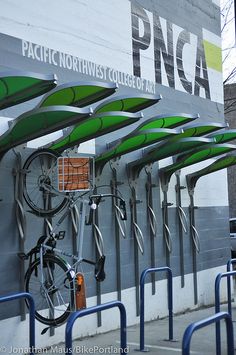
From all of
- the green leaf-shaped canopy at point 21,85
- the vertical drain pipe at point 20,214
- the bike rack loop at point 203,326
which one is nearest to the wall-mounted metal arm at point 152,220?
the vertical drain pipe at point 20,214

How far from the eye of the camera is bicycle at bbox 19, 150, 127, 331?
19.0 ft

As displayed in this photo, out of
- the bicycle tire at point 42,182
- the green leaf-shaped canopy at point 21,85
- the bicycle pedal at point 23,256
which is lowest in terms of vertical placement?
the bicycle pedal at point 23,256

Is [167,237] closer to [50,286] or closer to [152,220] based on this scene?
[152,220]

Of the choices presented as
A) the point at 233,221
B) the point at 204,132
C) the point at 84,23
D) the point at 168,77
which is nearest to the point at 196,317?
the point at 204,132

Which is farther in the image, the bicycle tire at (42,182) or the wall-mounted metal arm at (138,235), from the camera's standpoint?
the wall-mounted metal arm at (138,235)

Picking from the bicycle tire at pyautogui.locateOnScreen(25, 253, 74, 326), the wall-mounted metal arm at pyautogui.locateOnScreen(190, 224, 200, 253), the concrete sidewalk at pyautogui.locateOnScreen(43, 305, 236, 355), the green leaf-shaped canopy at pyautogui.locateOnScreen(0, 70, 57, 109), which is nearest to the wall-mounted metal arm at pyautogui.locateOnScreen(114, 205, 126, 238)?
the concrete sidewalk at pyautogui.locateOnScreen(43, 305, 236, 355)

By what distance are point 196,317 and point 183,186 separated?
84.0 inches

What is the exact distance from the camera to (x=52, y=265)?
598cm

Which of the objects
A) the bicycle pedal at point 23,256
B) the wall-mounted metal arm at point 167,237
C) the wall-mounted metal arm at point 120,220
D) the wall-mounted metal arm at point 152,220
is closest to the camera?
the bicycle pedal at point 23,256

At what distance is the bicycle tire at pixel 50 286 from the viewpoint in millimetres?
5812

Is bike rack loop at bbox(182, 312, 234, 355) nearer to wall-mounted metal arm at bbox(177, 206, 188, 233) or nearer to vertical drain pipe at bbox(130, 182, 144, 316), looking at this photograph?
vertical drain pipe at bbox(130, 182, 144, 316)

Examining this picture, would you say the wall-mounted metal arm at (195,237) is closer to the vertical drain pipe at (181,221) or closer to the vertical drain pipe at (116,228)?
the vertical drain pipe at (181,221)

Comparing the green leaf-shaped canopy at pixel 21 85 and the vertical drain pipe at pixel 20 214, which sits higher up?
the green leaf-shaped canopy at pixel 21 85

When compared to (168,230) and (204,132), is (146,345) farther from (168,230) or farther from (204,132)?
(204,132)
